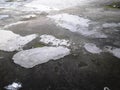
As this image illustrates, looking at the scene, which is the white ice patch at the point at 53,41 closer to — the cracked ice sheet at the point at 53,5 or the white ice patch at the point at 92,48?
the white ice patch at the point at 92,48

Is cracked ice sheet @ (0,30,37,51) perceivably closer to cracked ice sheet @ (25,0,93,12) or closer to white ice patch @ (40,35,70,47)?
white ice patch @ (40,35,70,47)

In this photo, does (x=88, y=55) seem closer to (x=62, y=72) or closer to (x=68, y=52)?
(x=68, y=52)

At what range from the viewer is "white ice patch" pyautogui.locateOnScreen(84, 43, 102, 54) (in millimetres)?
2346

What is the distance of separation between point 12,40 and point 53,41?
0.72 meters

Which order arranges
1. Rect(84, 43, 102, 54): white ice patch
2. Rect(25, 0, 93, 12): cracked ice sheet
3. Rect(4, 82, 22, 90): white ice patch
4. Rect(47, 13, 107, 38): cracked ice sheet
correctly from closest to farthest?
Rect(4, 82, 22, 90): white ice patch, Rect(84, 43, 102, 54): white ice patch, Rect(47, 13, 107, 38): cracked ice sheet, Rect(25, 0, 93, 12): cracked ice sheet

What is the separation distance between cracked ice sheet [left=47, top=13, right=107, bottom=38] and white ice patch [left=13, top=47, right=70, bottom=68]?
2.23 feet

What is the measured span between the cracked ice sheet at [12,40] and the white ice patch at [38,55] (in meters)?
0.24

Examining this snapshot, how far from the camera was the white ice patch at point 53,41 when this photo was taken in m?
2.60

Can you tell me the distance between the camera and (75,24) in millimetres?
3260

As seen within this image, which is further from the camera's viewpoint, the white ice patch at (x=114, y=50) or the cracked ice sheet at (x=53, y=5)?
the cracked ice sheet at (x=53, y=5)

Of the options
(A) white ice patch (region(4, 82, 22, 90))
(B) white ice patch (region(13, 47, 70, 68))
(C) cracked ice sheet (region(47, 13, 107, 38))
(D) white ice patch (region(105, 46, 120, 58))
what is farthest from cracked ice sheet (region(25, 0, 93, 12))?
(A) white ice patch (region(4, 82, 22, 90))

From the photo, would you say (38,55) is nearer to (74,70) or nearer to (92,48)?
(74,70)

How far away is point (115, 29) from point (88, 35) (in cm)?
54

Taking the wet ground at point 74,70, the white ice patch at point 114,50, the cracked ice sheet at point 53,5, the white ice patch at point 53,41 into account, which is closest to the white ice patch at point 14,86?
the wet ground at point 74,70
